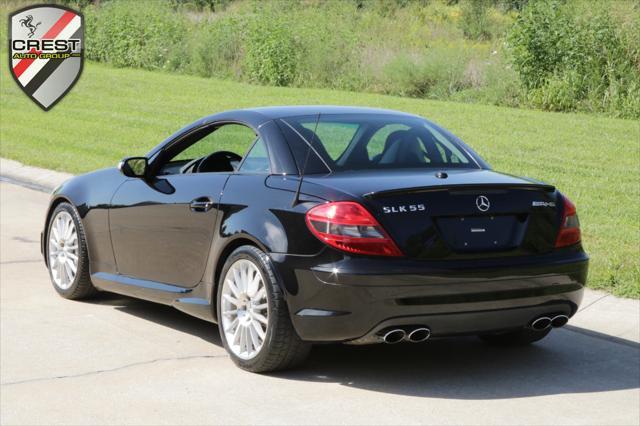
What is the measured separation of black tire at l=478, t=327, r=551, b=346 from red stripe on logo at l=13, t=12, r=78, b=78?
27.1 metres

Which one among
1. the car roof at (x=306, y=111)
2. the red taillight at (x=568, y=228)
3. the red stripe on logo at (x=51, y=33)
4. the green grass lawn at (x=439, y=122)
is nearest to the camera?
the red taillight at (x=568, y=228)

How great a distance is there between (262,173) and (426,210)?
113cm

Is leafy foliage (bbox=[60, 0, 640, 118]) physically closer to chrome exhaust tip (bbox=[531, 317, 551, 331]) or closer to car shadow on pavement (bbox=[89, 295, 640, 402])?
car shadow on pavement (bbox=[89, 295, 640, 402])

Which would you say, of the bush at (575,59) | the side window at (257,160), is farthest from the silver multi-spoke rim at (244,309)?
the bush at (575,59)

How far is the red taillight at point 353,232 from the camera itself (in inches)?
245

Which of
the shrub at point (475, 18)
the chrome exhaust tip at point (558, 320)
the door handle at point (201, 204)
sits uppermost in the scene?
the door handle at point (201, 204)

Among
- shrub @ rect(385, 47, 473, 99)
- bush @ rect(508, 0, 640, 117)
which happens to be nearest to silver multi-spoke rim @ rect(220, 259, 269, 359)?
bush @ rect(508, 0, 640, 117)

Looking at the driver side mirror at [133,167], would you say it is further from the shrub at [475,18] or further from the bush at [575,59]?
the shrub at [475,18]

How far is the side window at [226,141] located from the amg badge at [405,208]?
116cm

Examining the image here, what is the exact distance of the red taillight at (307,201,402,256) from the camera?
6234 millimetres

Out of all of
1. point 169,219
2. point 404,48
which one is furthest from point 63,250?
point 404,48

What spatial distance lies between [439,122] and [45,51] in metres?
15.4

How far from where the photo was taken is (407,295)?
621cm

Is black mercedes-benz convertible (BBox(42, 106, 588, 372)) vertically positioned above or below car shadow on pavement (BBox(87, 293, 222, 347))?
above
